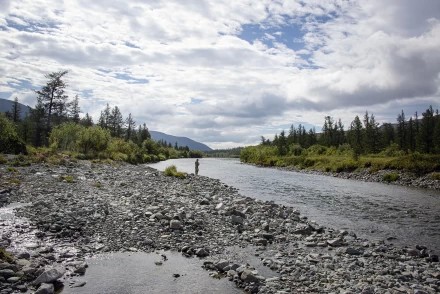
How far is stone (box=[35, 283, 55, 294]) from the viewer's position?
28.5 feet

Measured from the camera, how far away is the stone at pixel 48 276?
30.4ft

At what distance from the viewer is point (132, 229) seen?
1517 cm

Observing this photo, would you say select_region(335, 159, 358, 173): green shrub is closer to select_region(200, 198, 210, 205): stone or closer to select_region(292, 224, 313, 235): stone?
select_region(200, 198, 210, 205): stone

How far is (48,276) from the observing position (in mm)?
9422

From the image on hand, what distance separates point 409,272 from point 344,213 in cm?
1247

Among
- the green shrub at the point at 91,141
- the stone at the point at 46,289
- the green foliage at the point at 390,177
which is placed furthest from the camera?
the green shrub at the point at 91,141

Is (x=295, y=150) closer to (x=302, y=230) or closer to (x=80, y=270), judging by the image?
(x=302, y=230)

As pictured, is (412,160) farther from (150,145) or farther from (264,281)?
(150,145)

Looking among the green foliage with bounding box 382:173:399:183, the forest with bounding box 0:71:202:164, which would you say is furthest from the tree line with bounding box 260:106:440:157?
the forest with bounding box 0:71:202:164

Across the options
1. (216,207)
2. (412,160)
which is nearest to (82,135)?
(216,207)

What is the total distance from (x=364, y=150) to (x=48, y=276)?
347 feet

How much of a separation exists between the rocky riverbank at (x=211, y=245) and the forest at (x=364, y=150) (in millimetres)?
40707

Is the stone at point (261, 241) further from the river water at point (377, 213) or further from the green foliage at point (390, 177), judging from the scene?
the green foliage at point (390, 177)

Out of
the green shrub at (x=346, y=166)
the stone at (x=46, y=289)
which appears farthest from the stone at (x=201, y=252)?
the green shrub at (x=346, y=166)
